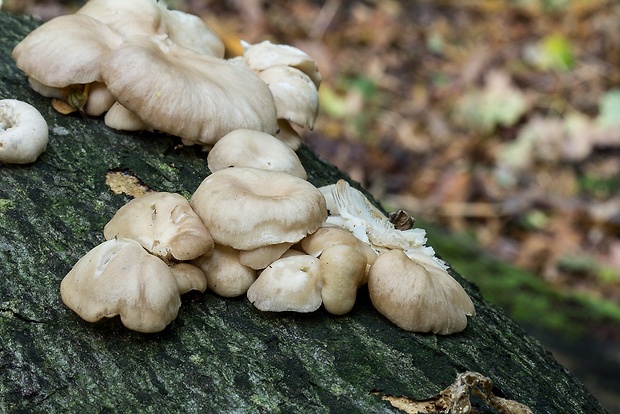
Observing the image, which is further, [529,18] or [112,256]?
[529,18]

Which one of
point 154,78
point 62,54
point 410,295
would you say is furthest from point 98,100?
point 410,295

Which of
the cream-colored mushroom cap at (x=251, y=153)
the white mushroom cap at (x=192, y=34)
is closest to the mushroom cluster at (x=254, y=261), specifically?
the cream-colored mushroom cap at (x=251, y=153)

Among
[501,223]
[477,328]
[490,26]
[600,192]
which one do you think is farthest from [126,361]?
[490,26]

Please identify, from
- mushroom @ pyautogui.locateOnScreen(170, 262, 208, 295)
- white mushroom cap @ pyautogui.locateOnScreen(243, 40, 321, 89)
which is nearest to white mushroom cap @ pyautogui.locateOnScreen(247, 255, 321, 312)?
mushroom @ pyautogui.locateOnScreen(170, 262, 208, 295)

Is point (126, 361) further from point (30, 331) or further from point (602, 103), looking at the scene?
point (602, 103)

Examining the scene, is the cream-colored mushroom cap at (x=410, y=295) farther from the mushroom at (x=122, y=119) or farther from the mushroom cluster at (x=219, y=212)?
the mushroom at (x=122, y=119)

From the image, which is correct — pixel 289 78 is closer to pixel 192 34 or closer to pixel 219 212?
pixel 192 34
